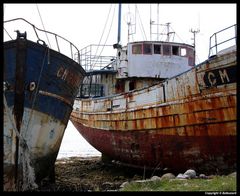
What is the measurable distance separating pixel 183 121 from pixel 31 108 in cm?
424

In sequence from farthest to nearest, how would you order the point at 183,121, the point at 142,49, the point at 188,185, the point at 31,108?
1. the point at 142,49
2. the point at 183,121
3. the point at 31,108
4. the point at 188,185

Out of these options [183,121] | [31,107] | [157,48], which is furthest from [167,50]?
[31,107]

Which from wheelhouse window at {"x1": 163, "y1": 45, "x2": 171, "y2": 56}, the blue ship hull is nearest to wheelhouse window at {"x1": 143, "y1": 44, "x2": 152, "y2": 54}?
wheelhouse window at {"x1": 163, "y1": 45, "x2": 171, "y2": 56}

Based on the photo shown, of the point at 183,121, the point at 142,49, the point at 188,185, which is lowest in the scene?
the point at 188,185

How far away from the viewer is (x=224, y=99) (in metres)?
8.34

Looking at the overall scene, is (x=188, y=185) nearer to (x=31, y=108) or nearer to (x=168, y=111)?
(x=168, y=111)

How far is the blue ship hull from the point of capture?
25.2ft

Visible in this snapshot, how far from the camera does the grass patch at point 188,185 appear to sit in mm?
6289

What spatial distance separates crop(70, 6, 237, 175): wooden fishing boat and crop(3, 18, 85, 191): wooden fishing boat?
3.09m

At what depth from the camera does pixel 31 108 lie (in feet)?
27.1

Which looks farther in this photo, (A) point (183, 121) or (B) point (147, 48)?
(B) point (147, 48)

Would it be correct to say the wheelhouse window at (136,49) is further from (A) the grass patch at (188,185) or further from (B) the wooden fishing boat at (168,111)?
(A) the grass patch at (188,185)

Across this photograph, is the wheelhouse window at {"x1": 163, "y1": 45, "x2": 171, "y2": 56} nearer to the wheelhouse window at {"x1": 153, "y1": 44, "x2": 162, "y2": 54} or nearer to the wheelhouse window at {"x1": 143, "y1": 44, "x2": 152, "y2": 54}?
the wheelhouse window at {"x1": 153, "y1": 44, "x2": 162, "y2": 54}

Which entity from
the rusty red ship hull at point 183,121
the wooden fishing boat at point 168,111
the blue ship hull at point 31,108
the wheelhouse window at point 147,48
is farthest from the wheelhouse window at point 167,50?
the blue ship hull at point 31,108
